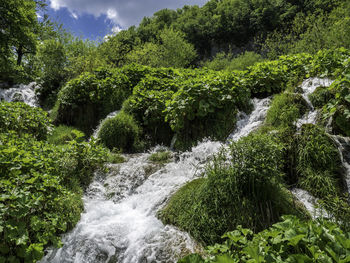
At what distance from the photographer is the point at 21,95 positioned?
38.8 ft

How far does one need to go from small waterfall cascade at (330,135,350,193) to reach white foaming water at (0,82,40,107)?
1318 cm

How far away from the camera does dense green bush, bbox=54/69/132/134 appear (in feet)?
27.8

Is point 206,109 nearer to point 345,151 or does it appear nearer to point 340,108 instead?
point 340,108

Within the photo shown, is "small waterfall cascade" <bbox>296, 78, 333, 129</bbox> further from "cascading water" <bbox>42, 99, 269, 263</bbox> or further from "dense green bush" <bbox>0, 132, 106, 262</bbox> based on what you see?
"dense green bush" <bbox>0, 132, 106, 262</bbox>

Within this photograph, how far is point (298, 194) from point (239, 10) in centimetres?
3912

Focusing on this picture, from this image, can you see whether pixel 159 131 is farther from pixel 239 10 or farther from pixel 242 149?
pixel 239 10

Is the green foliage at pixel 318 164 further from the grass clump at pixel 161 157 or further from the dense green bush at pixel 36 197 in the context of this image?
the dense green bush at pixel 36 197

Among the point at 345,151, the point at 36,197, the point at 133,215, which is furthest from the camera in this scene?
the point at 345,151

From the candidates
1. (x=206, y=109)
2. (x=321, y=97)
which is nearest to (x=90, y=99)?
(x=206, y=109)

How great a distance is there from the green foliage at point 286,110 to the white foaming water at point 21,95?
11.9 m

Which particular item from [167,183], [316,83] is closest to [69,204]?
[167,183]

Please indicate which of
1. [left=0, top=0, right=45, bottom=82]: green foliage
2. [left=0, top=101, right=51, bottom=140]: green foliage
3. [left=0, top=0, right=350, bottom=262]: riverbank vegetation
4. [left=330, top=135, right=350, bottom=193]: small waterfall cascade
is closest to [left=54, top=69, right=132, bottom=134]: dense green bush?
[left=0, top=0, right=350, bottom=262]: riverbank vegetation

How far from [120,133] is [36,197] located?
4180 mm

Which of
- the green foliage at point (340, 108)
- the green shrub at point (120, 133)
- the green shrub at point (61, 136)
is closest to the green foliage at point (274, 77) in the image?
the green foliage at point (340, 108)
